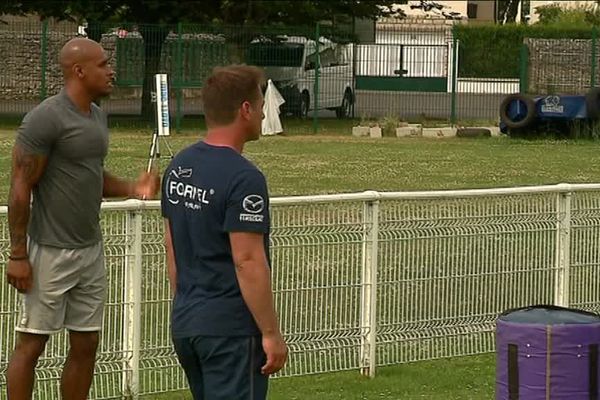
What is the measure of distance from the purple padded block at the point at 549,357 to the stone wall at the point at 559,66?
1247 inches

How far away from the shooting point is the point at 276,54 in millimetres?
36219

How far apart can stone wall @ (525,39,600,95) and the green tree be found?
161 inches

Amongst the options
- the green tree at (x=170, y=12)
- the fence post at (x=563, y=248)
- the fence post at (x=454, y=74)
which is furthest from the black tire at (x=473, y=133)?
the fence post at (x=563, y=248)

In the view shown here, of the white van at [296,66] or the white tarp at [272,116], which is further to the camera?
the white van at [296,66]

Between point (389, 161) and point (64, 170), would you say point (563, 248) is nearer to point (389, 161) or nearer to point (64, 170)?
point (64, 170)

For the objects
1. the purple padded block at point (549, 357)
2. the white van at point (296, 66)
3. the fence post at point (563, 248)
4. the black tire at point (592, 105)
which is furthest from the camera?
the white van at point (296, 66)

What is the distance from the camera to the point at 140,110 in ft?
123

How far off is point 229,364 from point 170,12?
109ft

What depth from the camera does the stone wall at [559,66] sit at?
1531 inches

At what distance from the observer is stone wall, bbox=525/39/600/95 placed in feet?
128

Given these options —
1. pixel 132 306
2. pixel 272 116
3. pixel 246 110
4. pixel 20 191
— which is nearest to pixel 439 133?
pixel 272 116

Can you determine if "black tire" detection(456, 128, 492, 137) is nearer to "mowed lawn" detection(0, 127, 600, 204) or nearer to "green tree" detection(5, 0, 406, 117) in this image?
"mowed lawn" detection(0, 127, 600, 204)

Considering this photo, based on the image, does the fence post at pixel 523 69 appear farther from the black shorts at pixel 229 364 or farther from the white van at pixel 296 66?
the black shorts at pixel 229 364

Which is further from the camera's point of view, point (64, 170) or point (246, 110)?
point (64, 170)
